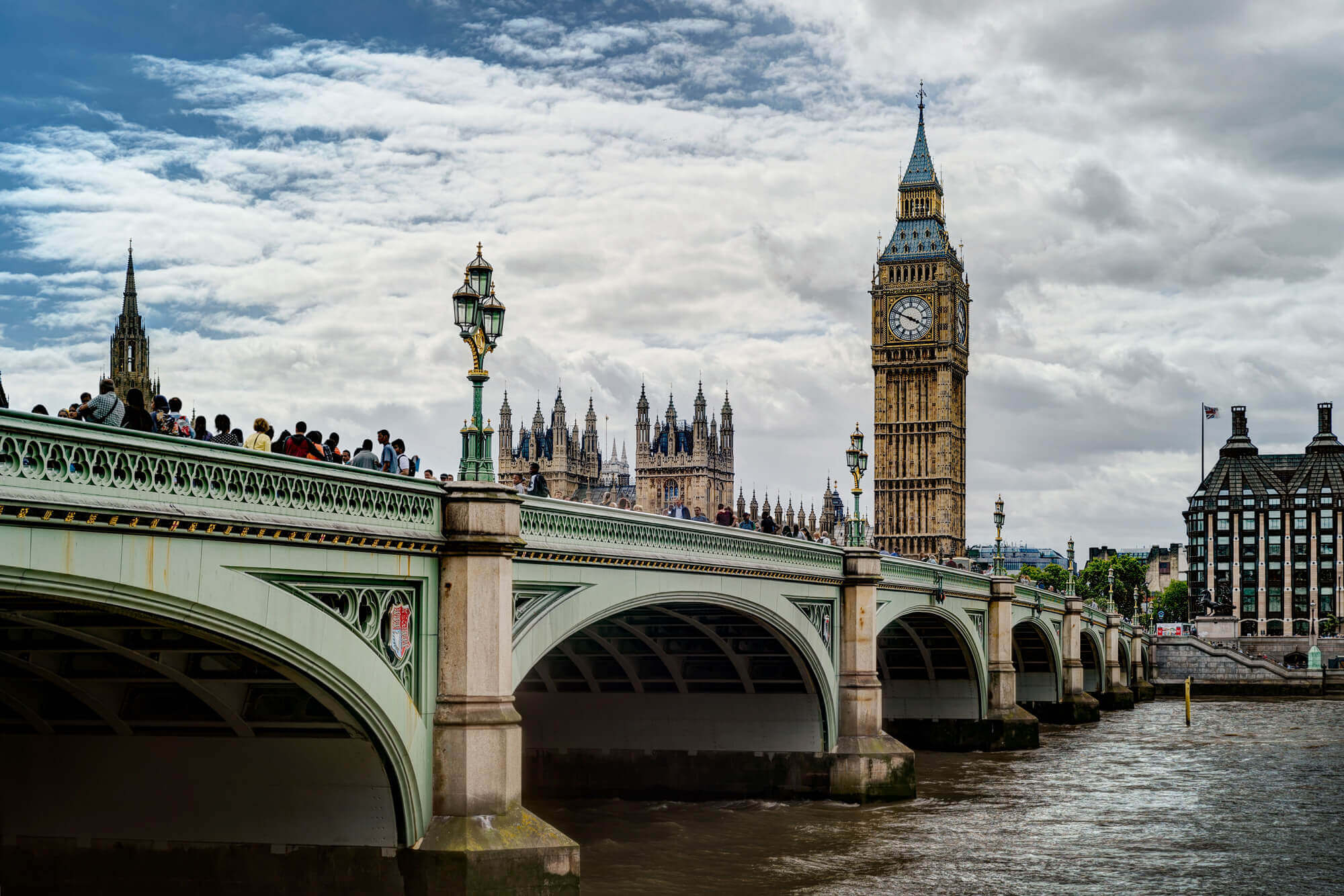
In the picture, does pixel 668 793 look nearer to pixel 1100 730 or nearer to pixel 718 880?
pixel 718 880

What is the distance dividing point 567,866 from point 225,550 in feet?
19.7

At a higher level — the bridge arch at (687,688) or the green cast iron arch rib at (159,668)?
the green cast iron arch rib at (159,668)

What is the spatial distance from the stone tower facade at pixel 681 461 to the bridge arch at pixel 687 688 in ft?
423

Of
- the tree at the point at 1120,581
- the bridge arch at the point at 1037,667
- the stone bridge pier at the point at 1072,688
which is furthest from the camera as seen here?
the tree at the point at 1120,581

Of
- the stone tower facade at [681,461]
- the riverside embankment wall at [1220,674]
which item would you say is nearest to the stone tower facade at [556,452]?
the stone tower facade at [681,461]

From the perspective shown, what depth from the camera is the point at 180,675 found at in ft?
54.9

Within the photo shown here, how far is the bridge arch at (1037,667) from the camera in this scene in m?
63.4

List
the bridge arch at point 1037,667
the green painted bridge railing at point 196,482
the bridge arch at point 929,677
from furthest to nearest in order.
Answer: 1. the bridge arch at point 1037,667
2. the bridge arch at point 929,677
3. the green painted bridge railing at point 196,482

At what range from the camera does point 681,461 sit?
546ft

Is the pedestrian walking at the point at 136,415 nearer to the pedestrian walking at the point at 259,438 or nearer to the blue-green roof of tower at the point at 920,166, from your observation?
the pedestrian walking at the point at 259,438

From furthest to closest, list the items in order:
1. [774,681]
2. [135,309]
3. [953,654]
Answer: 1. [135,309]
2. [953,654]
3. [774,681]

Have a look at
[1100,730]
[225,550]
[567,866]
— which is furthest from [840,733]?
[1100,730]

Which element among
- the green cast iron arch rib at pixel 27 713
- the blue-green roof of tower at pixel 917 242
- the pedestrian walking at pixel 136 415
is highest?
the blue-green roof of tower at pixel 917 242

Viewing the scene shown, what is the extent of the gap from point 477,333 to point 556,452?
146 m
